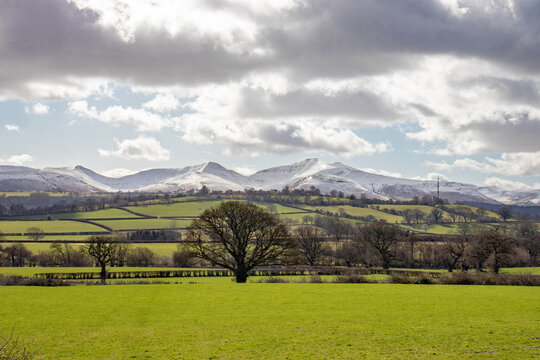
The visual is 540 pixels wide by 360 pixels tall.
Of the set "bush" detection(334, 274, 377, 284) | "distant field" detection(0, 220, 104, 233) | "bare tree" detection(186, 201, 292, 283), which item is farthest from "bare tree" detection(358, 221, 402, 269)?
"distant field" detection(0, 220, 104, 233)

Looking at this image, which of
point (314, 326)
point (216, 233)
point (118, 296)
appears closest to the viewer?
point (314, 326)

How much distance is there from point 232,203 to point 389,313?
34635 millimetres

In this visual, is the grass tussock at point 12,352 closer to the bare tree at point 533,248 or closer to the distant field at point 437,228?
the bare tree at point 533,248

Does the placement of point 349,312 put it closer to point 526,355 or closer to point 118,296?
point 526,355

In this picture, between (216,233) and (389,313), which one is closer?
(389,313)

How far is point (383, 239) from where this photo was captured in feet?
313

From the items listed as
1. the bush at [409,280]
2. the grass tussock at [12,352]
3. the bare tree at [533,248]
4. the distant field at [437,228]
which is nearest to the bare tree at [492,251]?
the bare tree at [533,248]

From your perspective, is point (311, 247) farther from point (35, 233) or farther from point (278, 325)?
point (35, 233)

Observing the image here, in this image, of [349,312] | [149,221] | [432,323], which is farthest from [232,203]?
[149,221]

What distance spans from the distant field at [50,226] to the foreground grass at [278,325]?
12576 cm

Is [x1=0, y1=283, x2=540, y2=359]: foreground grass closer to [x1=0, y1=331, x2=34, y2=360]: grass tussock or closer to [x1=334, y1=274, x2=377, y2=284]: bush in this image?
[x1=0, y1=331, x2=34, y2=360]: grass tussock

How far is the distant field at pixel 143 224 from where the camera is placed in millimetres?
163625

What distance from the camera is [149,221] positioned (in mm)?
176250

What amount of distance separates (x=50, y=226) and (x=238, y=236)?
124847 mm
